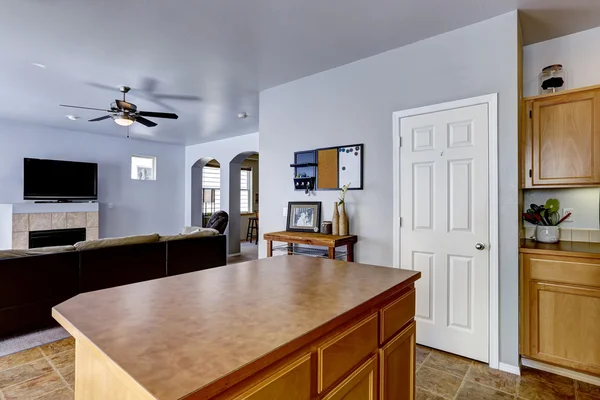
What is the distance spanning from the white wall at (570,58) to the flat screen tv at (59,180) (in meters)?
7.25

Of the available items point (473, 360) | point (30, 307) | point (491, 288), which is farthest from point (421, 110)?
Result: point (30, 307)

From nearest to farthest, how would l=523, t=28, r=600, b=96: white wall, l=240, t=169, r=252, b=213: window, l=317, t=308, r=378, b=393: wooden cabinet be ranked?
l=317, t=308, r=378, b=393: wooden cabinet < l=523, t=28, r=600, b=96: white wall < l=240, t=169, r=252, b=213: window

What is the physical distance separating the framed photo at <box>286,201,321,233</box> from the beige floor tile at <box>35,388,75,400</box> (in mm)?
2295

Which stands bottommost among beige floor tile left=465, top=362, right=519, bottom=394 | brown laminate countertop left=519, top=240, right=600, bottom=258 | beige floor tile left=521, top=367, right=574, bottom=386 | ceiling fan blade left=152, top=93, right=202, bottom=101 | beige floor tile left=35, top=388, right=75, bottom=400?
beige floor tile left=35, top=388, right=75, bottom=400

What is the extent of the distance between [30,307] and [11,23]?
243cm

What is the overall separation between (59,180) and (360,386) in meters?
6.92

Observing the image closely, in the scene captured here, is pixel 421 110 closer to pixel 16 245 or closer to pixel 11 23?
pixel 11 23

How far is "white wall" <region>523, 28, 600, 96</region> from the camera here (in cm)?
259

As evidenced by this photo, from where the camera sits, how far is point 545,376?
90.8 inches

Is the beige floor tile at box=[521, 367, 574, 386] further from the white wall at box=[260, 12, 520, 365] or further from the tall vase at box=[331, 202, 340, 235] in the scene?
the tall vase at box=[331, 202, 340, 235]

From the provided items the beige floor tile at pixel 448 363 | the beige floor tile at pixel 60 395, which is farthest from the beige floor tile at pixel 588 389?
the beige floor tile at pixel 60 395

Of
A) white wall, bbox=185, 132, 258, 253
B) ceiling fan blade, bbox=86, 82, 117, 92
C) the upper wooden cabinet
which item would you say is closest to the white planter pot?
the upper wooden cabinet

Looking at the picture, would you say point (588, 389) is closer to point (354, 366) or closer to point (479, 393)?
point (479, 393)

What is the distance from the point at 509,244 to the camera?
2361mm
